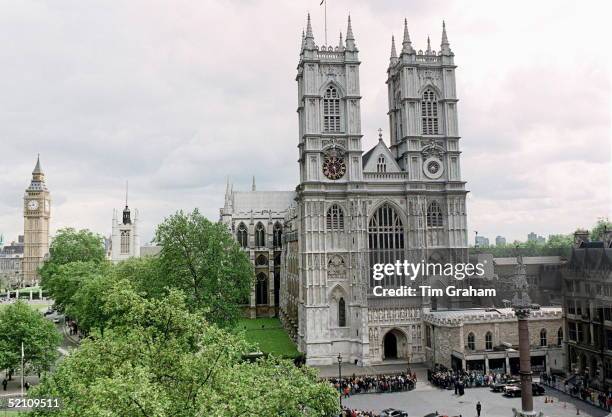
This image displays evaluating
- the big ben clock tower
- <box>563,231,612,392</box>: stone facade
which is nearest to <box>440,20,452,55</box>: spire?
<box>563,231,612,392</box>: stone facade

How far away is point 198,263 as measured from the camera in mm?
38156

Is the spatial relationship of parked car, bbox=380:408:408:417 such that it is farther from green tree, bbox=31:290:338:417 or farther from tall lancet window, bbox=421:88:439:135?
tall lancet window, bbox=421:88:439:135

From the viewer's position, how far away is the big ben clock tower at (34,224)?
470 ft

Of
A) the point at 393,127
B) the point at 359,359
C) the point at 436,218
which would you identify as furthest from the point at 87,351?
the point at 393,127

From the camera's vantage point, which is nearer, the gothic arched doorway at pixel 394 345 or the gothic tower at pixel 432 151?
the gothic arched doorway at pixel 394 345

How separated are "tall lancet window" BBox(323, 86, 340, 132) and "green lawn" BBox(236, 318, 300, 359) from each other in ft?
67.3

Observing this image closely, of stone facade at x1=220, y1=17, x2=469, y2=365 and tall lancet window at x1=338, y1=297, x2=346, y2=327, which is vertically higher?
stone facade at x1=220, y1=17, x2=469, y2=365

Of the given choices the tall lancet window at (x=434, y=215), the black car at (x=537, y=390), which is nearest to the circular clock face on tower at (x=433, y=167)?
the tall lancet window at (x=434, y=215)

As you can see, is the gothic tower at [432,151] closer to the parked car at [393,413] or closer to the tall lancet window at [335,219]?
the tall lancet window at [335,219]

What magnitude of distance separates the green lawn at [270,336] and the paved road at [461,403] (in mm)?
11260

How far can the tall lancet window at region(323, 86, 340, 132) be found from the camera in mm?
50594

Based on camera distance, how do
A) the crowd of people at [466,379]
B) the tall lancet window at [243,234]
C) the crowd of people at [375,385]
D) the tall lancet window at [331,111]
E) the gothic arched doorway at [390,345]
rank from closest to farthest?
the crowd of people at [375,385] < the crowd of people at [466,379] < the gothic arched doorway at [390,345] < the tall lancet window at [331,111] < the tall lancet window at [243,234]

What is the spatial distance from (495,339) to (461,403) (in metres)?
10.6

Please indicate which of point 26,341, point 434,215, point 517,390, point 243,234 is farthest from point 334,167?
point 243,234
